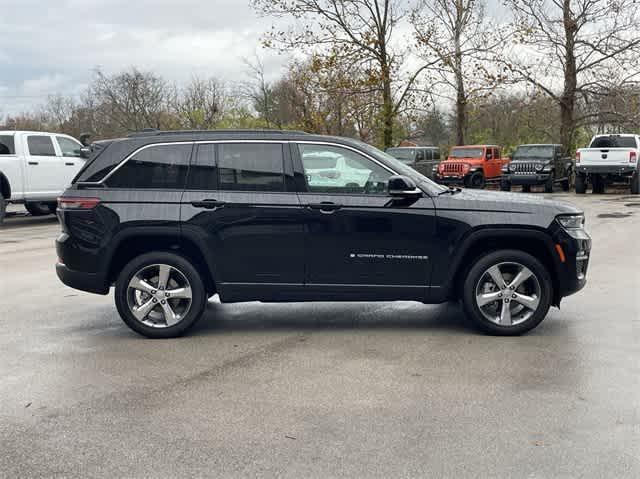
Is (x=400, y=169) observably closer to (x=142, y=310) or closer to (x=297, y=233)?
(x=297, y=233)

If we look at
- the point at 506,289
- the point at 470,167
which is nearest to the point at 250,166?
the point at 506,289

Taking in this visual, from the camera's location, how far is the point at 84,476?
12.0 ft

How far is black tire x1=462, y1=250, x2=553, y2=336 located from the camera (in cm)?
634

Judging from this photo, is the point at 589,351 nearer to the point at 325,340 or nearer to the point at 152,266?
the point at 325,340

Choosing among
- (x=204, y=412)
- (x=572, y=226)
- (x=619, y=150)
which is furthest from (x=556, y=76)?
(x=204, y=412)

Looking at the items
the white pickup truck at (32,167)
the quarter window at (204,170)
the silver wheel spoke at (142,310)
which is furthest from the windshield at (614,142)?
the silver wheel spoke at (142,310)

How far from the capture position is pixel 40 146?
18422 mm

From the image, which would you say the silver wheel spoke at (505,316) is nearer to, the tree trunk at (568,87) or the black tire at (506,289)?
the black tire at (506,289)

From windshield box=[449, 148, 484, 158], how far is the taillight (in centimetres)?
2684

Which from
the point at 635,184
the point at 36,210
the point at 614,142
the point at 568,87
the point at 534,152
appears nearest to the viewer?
the point at 36,210

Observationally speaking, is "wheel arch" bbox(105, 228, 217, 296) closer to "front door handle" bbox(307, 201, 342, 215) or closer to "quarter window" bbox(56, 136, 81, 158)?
"front door handle" bbox(307, 201, 342, 215)

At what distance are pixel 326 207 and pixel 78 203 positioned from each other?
2125 millimetres

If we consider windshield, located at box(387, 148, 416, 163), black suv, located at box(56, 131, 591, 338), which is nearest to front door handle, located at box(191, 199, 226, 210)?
black suv, located at box(56, 131, 591, 338)

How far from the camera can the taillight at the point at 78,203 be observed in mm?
6445
